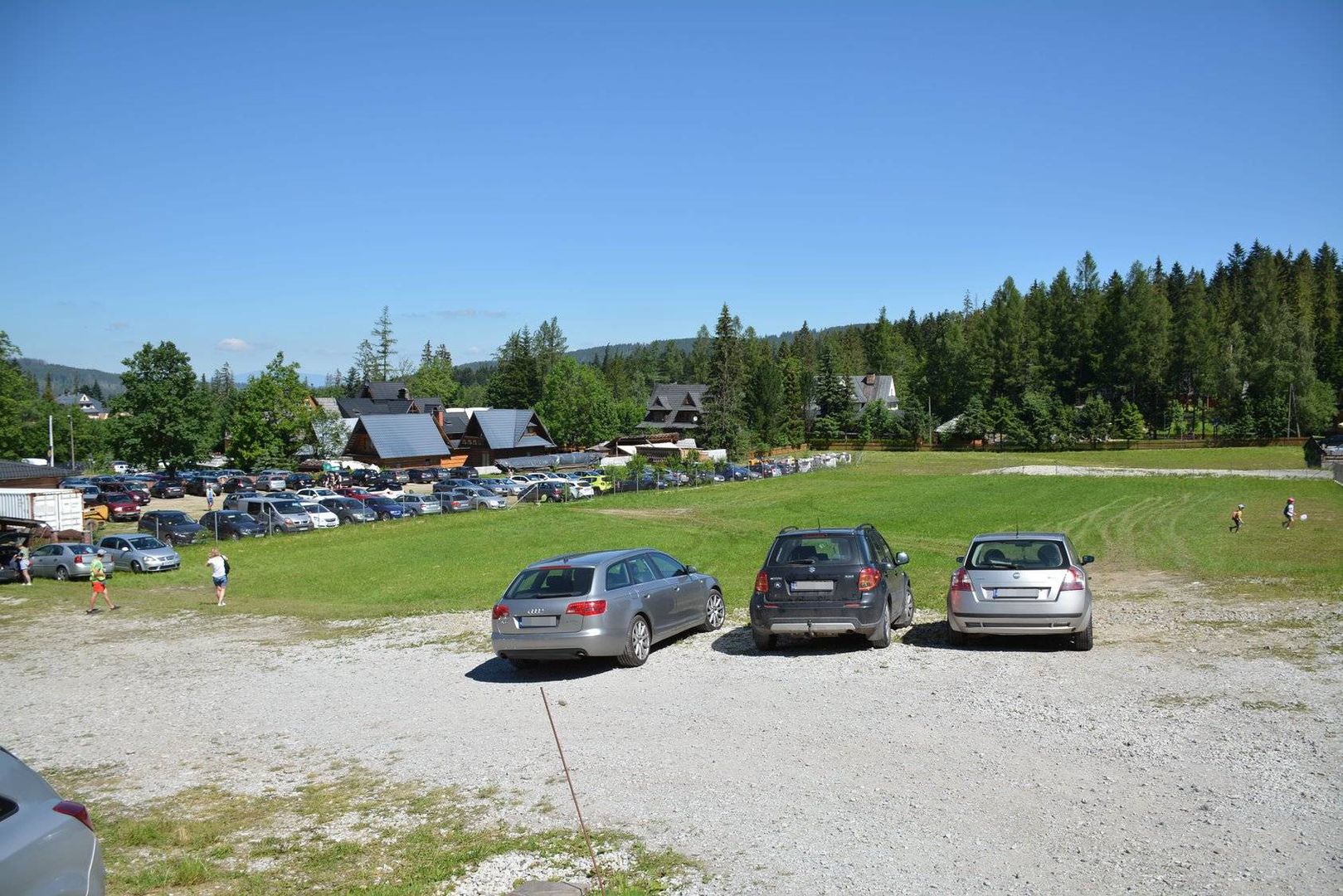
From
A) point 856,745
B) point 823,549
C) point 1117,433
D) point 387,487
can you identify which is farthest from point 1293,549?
point 1117,433

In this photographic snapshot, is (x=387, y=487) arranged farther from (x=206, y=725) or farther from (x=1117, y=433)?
(x=1117, y=433)

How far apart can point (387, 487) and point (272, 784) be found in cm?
6360

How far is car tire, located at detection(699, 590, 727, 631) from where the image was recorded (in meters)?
15.5

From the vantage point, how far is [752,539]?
38719mm

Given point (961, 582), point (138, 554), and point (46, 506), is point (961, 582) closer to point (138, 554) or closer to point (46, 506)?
point (138, 554)

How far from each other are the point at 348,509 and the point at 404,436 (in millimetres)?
47413

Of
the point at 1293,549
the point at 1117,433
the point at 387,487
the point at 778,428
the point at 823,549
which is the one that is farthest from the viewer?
the point at 778,428

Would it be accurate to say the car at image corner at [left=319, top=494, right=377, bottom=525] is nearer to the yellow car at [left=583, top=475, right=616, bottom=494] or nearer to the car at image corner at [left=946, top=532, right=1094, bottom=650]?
the yellow car at [left=583, top=475, right=616, bottom=494]

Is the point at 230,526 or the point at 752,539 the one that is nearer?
the point at 752,539

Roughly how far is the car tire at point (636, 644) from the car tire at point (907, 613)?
4106mm

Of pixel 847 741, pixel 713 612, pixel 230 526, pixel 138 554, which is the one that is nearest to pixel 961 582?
pixel 713 612

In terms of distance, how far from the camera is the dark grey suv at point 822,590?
12.9m

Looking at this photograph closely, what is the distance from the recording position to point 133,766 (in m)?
9.47

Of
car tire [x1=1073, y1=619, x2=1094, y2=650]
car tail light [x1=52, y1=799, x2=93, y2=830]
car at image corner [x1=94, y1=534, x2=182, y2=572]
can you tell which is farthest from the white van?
car tail light [x1=52, y1=799, x2=93, y2=830]
